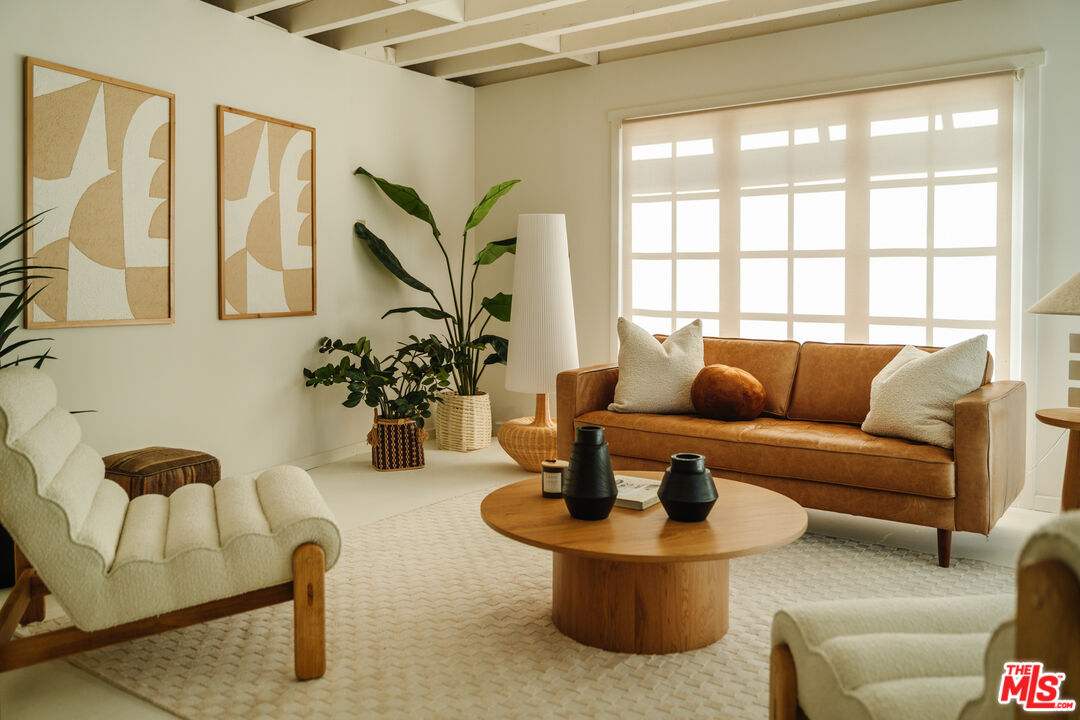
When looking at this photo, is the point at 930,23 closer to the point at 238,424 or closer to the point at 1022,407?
the point at 1022,407

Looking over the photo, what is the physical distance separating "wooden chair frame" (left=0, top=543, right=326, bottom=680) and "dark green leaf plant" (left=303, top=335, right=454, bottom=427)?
7.86 ft

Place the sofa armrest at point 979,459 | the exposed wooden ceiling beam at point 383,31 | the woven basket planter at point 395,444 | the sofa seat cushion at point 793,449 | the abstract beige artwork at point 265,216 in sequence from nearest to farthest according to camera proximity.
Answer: the sofa armrest at point 979,459 < the sofa seat cushion at point 793,449 < the abstract beige artwork at point 265,216 < the exposed wooden ceiling beam at point 383,31 < the woven basket planter at point 395,444

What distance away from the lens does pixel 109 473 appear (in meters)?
3.15

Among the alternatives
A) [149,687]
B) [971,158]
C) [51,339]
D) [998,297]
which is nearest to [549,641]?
[149,687]

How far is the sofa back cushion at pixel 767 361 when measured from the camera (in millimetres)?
4055

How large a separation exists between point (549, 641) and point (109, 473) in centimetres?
186

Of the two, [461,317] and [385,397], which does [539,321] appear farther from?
[385,397]

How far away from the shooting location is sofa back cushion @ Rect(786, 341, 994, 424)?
3844 millimetres

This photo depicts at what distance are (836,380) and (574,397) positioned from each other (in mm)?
1268

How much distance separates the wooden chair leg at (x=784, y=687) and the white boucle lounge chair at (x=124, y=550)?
121 centimetres

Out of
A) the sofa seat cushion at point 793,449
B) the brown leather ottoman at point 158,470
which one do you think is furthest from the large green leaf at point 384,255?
the brown leather ottoman at point 158,470

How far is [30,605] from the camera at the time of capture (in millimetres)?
2529

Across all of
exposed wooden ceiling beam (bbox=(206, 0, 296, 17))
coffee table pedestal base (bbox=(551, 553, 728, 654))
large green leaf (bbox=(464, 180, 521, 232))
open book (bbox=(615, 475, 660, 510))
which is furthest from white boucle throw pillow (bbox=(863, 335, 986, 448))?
exposed wooden ceiling beam (bbox=(206, 0, 296, 17))

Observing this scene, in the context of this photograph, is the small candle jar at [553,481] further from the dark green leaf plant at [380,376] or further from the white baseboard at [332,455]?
the white baseboard at [332,455]
